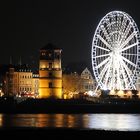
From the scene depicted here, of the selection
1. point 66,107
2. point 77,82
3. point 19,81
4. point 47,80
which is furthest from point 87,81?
point 66,107

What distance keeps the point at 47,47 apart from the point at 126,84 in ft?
91.8

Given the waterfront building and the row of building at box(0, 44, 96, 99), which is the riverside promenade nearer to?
the row of building at box(0, 44, 96, 99)

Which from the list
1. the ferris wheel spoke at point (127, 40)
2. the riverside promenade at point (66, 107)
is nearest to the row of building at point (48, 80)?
the riverside promenade at point (66, 107)

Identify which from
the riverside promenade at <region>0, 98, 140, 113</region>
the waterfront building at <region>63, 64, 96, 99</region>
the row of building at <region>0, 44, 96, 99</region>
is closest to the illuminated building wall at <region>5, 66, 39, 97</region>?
the row of building at <region>0, 44, 96, 99</region>

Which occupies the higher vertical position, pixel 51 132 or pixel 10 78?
pixel 10 78

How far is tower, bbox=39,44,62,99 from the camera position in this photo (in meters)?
122

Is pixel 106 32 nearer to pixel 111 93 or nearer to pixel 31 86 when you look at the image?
pixel 111 93

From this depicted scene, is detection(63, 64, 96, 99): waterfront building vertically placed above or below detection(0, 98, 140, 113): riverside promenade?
above

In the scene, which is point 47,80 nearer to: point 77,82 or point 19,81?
point 77,82

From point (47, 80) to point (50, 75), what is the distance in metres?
1.07

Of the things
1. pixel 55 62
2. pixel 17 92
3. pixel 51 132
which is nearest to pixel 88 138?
pixel 51 132

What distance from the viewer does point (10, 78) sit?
166875mm

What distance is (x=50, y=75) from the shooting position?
12212 cm

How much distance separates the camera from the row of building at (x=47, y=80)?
4803 inches
